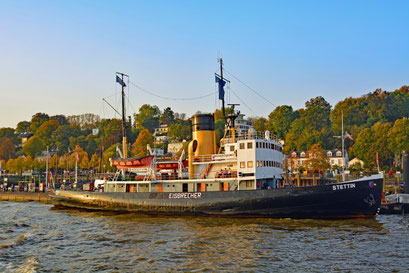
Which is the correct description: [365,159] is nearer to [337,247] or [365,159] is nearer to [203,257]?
[337,247]

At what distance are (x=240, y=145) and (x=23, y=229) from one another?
60.2 ft

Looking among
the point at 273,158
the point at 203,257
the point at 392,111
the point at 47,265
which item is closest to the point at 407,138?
the point at 392,111

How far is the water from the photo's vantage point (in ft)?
54.4

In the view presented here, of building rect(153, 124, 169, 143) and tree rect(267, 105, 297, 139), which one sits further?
building rect(153, 124, 169, 143)

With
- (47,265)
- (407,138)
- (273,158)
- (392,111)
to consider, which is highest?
(392,111)

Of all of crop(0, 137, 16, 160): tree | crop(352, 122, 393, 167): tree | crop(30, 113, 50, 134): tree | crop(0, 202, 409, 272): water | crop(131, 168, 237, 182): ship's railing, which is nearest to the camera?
crop(0, 202, 409, 272): water

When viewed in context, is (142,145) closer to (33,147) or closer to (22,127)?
(33,147)

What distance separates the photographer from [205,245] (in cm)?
2023

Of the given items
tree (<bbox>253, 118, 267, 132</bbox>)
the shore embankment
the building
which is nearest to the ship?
the shore embankment

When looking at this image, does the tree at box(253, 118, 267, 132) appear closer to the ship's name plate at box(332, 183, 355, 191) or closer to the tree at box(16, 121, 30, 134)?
the ship's name plate at box(332, 183, 355, 191)

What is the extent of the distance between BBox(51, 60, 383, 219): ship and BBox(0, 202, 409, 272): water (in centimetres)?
114

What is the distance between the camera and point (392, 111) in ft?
341

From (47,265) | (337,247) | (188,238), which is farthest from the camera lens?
(188,238)

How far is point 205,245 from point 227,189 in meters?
10.8
